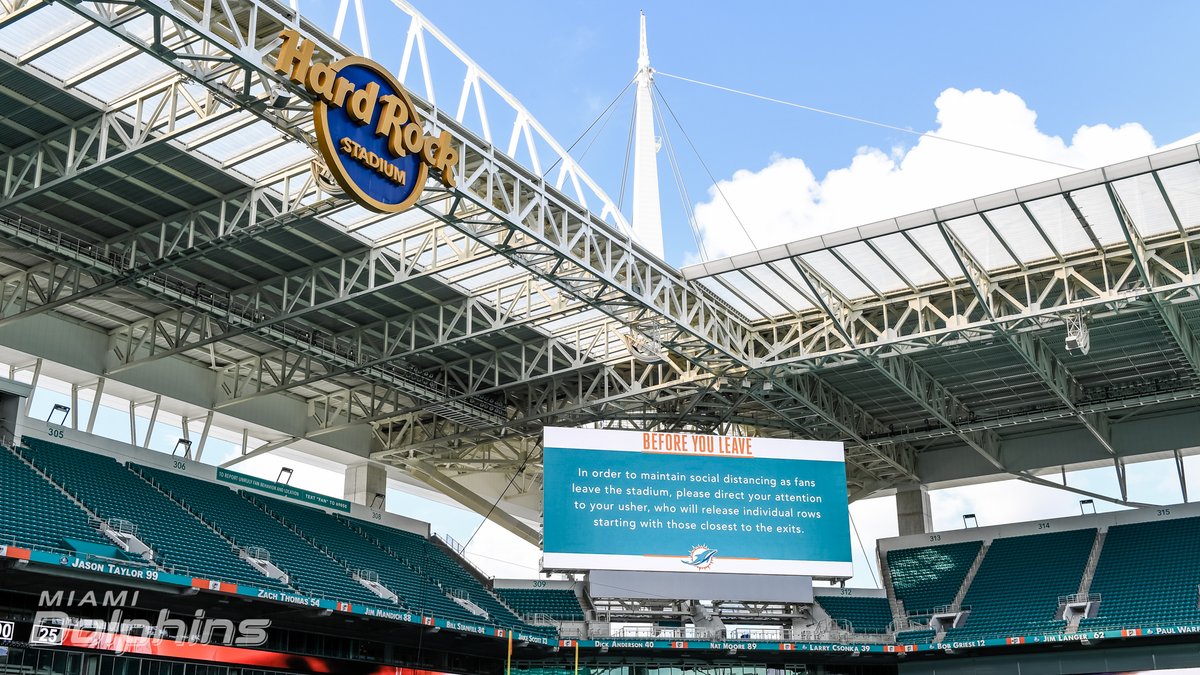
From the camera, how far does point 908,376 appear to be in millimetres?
36156

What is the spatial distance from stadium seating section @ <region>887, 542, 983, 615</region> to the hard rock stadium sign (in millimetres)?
28376

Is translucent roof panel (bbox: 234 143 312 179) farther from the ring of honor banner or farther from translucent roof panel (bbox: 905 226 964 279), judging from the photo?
translucent roof panel (bbox: 905 226 964 279)

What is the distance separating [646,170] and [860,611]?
19266 mm

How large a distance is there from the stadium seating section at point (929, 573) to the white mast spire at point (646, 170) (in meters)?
18.6

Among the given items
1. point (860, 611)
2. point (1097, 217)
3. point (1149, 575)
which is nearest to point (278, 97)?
point (1097, 217)

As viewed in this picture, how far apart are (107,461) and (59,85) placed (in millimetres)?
13844

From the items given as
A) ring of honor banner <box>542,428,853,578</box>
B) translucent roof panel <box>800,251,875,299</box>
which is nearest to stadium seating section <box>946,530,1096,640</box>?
ring of honor banner <box>542,428,853,578</box>

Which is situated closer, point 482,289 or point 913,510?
point 482,289

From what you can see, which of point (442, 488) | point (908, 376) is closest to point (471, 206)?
point (908, 376)

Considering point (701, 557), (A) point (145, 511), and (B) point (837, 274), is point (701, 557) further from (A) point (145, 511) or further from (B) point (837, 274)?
(A) point (145, 511)

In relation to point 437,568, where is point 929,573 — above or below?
above

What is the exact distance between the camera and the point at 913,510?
46.7 metres

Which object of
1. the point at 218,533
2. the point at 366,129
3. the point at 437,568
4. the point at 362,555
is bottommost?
the point at 437,568

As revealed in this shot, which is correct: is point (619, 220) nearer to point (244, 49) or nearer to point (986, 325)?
point (986, 325)
